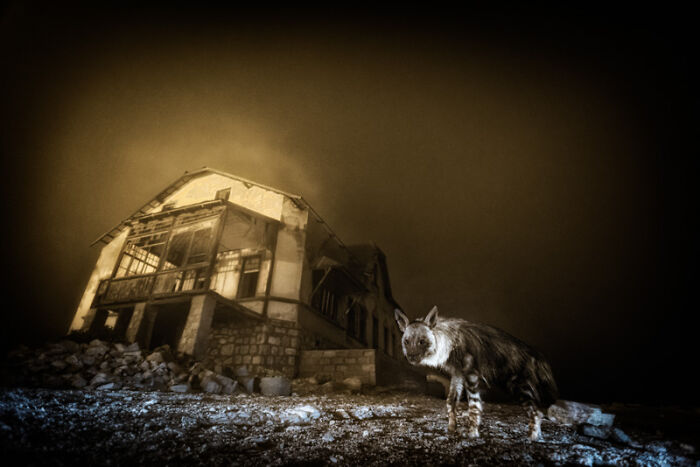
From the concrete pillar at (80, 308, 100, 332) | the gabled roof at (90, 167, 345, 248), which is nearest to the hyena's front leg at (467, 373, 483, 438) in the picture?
the gabled roof at (90, 167, 345, 248)

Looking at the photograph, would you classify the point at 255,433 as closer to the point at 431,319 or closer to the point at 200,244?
the point at 431,319

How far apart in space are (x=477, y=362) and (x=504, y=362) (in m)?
0.38

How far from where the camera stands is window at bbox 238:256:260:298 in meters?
13.1

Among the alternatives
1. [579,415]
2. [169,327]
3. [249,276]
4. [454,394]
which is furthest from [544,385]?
[169,327]

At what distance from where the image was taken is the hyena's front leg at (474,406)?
376 centimetres

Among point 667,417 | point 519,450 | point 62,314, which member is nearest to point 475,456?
point 519,450

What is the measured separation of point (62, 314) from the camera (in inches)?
550

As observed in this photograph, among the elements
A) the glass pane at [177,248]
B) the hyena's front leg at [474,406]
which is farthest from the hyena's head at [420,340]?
the glass pane at [177,248]

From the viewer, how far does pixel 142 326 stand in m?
10.5

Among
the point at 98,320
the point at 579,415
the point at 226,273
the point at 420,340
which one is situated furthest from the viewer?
the point at 226,273

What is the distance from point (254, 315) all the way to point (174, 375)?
4383 mm

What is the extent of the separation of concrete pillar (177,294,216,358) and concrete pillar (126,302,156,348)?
1.92 meters

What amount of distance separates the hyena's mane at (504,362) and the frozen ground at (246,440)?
616mm

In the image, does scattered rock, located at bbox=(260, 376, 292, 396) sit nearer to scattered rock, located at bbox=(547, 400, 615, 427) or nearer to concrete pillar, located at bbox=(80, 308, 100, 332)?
scattered rock, located at bbox=(547, 400, 615, 427)
